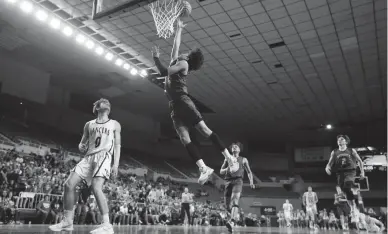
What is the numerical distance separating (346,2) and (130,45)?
8.63 m

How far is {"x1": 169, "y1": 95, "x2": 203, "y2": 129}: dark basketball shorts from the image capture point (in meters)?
4.06

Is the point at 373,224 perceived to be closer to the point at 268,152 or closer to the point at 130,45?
the point at 130,45

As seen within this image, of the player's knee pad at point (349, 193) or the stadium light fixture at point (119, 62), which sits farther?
the stadium light fixture at point (119, 62)

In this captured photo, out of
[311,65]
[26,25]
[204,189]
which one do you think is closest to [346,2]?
[311,65]

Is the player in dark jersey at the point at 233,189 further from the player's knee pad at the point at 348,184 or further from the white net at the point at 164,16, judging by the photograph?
the white net at the point at 164,16

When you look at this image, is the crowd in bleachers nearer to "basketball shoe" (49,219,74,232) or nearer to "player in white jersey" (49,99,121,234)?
"basketball shoe" (49,219,74,232)

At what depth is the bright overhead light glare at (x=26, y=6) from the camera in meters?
10.7

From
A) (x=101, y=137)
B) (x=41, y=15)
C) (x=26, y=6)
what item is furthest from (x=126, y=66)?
(x=101, y=137)

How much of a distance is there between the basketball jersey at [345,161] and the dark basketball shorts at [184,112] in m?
4.20

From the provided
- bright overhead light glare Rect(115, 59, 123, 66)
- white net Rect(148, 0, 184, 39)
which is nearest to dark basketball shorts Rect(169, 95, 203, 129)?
white net Rect(148, 0, 184, 39)

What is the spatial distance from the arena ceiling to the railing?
6.71m

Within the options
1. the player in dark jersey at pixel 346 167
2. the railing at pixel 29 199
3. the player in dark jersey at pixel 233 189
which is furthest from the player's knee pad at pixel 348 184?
the railing at pixel 29 199

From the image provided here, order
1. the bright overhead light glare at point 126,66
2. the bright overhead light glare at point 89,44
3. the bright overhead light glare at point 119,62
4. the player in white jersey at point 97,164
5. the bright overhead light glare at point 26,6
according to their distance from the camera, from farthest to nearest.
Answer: the bright overhead light glare at point 126,66 < the bright overhead light glare at point 119,62 < the bright overhead light glare at point 89,44 < the bright overhead light glare at point 26,6 < the player in white jersey at point 97,164

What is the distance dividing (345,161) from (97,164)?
210 inches
